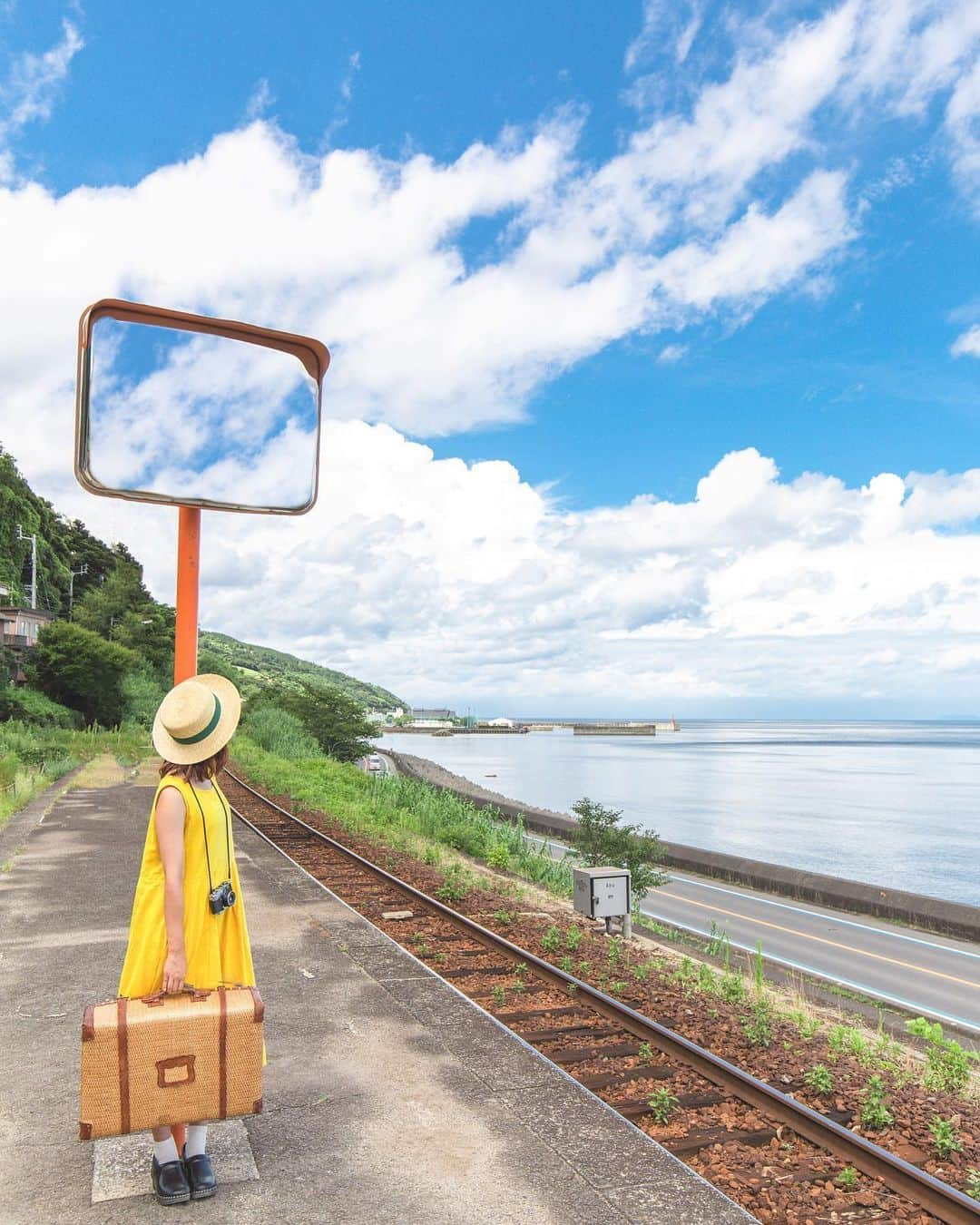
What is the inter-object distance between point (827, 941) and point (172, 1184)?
19732 mm

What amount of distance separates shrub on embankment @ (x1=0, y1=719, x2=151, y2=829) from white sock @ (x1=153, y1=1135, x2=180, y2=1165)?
11656 mm

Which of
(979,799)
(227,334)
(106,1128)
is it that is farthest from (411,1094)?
(979,799)

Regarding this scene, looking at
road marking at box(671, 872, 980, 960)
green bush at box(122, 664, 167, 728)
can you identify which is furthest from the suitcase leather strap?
green bush at box(122, 664, 167, 728)

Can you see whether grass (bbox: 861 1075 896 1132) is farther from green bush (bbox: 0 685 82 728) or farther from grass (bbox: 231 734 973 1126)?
green bush (bbox: 0 685 82 728)

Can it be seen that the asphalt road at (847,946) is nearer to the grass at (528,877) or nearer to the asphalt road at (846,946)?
the asphalt road at (846,946)

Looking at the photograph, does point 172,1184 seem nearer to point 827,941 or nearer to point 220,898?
point 220,898

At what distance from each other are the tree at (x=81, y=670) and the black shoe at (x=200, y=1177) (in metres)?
42.4

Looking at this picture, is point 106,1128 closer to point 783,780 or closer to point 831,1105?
point 831,1105

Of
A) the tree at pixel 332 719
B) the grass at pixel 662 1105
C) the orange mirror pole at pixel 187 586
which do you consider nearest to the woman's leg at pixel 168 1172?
the orange mirror pole at pixel 187 586

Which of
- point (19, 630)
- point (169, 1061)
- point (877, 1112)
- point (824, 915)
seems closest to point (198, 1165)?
point (169, 1061)

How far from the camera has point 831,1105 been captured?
16.0 ft

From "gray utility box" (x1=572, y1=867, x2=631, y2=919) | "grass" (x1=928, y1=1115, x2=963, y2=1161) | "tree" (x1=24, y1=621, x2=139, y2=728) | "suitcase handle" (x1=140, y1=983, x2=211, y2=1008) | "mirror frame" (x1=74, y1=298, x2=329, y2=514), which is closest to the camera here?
"mirror frame" (x1=74, y1=298, x2=329, y2=514)

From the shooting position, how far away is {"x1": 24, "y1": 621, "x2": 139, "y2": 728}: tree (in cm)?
4241

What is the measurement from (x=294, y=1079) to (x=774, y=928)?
19.0 m
